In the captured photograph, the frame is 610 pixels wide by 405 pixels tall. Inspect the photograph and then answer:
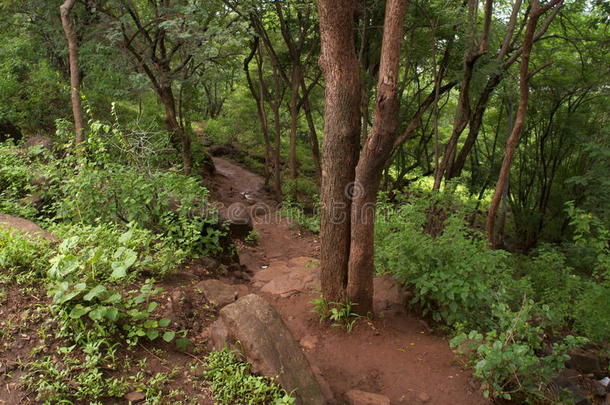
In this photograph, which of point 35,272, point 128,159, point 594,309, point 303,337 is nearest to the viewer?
point 35,272

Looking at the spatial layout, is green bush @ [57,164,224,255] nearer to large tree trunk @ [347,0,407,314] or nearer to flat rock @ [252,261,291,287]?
→ flat rock @ [252,261,291,287]

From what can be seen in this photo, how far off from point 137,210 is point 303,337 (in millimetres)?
2896

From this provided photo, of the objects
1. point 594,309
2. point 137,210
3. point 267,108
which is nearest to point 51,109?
point 137,210

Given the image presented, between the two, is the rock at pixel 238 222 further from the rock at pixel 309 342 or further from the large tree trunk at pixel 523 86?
the large tree trunk at pixel 523 86

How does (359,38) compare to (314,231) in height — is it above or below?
above

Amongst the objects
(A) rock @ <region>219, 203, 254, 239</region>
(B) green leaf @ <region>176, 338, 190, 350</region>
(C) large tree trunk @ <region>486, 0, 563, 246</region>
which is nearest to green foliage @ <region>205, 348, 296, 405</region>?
(B) green leaf @ <region>176, 338, 190, 350</region>

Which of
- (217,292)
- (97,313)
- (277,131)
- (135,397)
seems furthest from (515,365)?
(277,131)

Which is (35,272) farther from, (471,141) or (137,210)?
(471,141)

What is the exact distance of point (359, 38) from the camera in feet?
34.3

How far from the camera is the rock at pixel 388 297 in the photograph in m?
5.17

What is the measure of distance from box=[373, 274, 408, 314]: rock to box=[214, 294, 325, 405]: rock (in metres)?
1.97

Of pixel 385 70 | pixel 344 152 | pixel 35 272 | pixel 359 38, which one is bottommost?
pixel 35 272

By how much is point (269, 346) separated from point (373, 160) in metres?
2.09

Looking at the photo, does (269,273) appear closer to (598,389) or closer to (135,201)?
(135,201)
